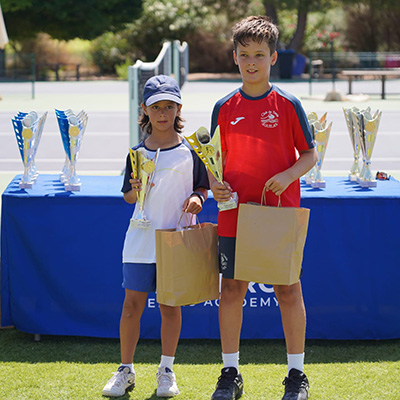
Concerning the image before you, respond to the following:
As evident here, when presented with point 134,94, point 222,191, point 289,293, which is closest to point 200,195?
point 222,191

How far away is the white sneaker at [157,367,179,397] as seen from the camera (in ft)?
13.0

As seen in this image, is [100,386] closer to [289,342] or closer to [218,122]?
[289,342]

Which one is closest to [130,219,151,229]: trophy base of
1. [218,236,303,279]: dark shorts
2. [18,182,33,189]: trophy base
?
[218,236,303,279]: dark shorts

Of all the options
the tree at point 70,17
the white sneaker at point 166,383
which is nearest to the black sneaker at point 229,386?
the white sneaker at point 166,383

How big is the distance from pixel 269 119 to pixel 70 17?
29458mm

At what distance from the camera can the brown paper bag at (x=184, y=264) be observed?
3738 mm

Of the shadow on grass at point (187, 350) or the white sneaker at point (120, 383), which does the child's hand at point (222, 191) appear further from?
the shadow on grass at point (187, 350)

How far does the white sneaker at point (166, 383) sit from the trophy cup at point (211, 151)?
932 mm

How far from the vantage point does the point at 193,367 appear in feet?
14.6

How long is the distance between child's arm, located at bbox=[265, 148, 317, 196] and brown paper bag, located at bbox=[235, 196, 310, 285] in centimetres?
10

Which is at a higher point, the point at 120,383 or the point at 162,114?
the point at 162,114

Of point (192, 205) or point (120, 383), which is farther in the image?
point (120, 383)

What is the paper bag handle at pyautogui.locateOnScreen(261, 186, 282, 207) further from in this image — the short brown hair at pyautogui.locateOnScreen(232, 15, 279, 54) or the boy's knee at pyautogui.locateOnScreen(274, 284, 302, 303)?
the short brown hair at pyautogui.locateOnScreen(232, 15, 279, 54)

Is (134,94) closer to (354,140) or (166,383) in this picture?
(354,140)
